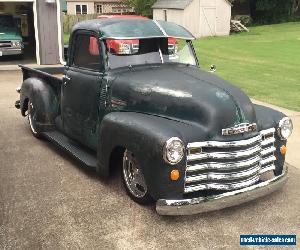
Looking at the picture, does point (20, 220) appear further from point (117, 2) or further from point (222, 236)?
point (117, 2)

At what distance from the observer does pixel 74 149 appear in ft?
19.3

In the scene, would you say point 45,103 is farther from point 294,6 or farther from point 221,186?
point 294,6

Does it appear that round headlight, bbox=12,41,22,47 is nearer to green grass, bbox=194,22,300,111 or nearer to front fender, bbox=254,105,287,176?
green grass, bbox=194,22,300,111

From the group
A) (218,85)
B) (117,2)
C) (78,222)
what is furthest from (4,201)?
(117,2)

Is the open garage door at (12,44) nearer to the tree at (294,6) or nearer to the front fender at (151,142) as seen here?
the front fender at (151,142)

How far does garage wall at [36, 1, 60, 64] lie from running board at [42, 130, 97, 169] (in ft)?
34.5

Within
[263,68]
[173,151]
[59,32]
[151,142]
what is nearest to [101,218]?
[151,142]

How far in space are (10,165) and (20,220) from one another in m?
1.83

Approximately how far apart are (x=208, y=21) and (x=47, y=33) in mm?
20340

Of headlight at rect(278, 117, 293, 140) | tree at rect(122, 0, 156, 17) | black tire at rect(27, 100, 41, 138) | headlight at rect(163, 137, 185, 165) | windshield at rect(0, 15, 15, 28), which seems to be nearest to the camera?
headlight at rect(163, 137, 185, 165)

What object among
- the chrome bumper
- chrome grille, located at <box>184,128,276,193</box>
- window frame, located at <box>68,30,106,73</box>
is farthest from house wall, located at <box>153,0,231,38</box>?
the chrome bumper

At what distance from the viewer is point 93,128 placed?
545 cm

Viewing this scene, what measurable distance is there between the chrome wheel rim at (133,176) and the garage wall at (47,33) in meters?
12.8

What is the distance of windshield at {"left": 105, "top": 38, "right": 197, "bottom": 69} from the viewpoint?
17.4 ft
